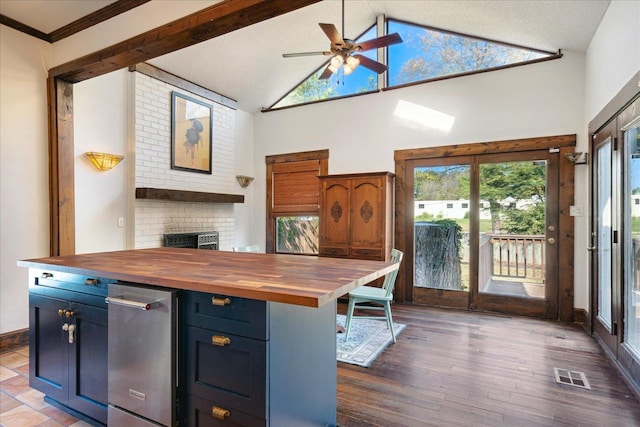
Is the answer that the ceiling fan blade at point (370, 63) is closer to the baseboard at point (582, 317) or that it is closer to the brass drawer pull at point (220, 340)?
the brass drawer pull at point (220, 340)

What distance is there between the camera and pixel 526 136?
4211mm

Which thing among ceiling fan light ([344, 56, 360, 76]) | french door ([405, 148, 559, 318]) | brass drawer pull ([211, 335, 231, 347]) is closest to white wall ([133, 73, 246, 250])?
ceiling fan light ([344, 56, 360, 76])

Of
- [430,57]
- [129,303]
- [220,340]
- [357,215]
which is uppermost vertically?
[430,57]

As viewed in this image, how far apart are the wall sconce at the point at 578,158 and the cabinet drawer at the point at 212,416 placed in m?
4.21

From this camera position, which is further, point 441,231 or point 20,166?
point 441,231

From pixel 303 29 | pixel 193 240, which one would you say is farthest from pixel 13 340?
pixel 303 29

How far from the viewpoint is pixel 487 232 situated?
4465mm

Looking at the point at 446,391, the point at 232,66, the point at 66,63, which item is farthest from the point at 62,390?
the point at 232,66

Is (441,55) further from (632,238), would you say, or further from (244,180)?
(244,180)

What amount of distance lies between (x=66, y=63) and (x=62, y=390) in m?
2.87

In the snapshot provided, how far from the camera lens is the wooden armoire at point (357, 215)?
4.62m

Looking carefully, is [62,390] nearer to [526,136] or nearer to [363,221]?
[363,221]

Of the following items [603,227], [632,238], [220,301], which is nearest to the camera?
[220,301]

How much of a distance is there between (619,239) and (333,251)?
3.07 metres
